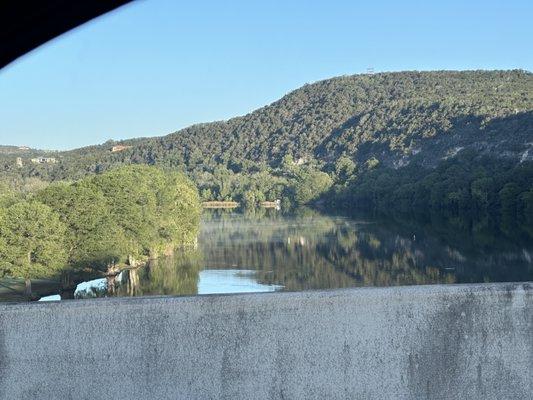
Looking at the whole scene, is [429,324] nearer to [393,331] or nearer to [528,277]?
[393,331]

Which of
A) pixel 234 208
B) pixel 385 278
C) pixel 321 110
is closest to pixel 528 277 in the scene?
pixel 385 278

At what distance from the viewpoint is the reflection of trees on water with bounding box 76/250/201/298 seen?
80.5ft

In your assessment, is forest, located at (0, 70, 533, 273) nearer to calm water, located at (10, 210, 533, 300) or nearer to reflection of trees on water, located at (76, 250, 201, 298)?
reflection of trees on water, located at (76, 250, 201, 298)

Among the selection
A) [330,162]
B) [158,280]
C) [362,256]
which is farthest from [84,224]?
[330,162]

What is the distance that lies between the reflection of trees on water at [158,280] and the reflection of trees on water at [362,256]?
121 centimetres

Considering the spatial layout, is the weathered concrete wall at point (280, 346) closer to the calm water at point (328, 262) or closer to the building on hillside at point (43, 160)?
the calm water at point (328, 262)

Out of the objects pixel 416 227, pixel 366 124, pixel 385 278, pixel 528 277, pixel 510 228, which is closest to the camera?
pixel 528 277

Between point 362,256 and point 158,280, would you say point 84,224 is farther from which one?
point 362,256

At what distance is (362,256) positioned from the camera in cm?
3216

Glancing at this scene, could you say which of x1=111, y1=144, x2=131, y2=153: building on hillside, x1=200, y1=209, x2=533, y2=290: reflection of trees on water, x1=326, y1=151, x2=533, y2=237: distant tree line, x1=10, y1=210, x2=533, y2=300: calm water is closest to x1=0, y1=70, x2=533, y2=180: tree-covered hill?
x1=111, y1=144, x2=131, y2=153: building on hillside

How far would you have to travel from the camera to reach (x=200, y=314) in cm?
422

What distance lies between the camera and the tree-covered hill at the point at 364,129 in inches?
2985

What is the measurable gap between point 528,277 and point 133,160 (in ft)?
229

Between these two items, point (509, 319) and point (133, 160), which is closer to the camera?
point (509, 319)
